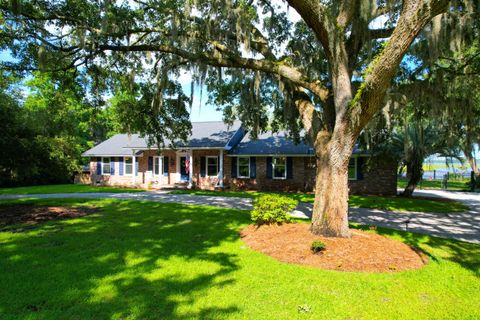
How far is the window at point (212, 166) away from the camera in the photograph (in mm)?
20969

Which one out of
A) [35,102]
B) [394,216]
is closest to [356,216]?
[394,216]

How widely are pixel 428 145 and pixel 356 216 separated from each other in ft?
25.6

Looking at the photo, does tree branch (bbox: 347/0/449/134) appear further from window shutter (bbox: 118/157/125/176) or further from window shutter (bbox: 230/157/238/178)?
window shutter (bbox: 118/157/125/176)

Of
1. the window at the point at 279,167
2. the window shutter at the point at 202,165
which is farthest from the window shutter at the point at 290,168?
the window shutter at the point at 202,165

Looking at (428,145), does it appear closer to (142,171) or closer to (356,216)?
(356,216)

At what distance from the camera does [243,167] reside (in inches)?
800

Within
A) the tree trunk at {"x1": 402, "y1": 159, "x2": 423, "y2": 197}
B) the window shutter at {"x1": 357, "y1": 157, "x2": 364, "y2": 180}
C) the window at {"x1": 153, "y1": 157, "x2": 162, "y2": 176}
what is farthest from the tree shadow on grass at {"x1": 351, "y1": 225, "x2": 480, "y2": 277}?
the window at {"x1": 153, "y1": 157, "x2": 162, "y2": 176}

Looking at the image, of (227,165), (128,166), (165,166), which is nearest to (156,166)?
(165,166)

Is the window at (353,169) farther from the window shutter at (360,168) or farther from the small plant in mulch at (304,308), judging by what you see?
the small plant in mulch at (304,308)

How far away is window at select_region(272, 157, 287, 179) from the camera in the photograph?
756 inches

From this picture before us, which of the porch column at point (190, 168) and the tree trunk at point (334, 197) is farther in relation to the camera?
the porch column at point (190, 168)

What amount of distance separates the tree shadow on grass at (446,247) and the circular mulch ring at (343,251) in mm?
454

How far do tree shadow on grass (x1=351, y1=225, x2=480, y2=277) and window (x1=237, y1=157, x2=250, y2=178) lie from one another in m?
12.9

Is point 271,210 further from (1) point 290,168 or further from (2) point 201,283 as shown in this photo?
(1) point 290,168
